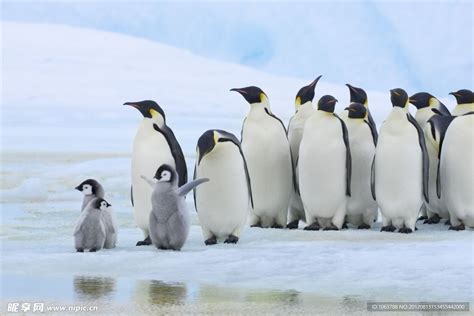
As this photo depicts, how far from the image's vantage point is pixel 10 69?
24.1 metres

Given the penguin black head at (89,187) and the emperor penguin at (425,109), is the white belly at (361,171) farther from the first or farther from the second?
the penguin black head at (89,187)

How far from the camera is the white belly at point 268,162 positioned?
678 centimetres

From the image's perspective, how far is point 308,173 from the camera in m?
6.58

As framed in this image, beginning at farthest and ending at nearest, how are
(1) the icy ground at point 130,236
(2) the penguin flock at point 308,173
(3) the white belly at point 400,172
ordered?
(3) the white belly at point 400,172 < (2) the penguin flock at point 308,173 < (1) the icy ground at point 130,236

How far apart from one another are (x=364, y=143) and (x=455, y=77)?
18400 mm

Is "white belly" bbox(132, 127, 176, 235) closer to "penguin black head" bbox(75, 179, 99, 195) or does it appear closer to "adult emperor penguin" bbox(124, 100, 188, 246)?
"adult emperor penguin" bbox(124, 100, 188, 246)

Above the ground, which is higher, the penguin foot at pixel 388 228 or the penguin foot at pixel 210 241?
the penguin foot at pixel 210 241

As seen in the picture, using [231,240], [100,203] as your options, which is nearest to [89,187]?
[100,203]

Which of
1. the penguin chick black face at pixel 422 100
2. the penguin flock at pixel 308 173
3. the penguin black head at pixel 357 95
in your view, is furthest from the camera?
the penguin chick black face at pixel 422 100

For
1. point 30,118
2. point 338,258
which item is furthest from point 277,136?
point 30,118

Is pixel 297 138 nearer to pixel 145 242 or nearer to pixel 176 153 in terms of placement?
pixel 176 153

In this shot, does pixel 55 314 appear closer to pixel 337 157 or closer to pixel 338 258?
pixel 338 258

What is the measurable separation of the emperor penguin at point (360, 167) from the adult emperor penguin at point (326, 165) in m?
0.19

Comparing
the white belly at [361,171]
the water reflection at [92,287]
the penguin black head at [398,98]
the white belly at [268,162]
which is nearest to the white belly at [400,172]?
the penguin black head at [398,98]
